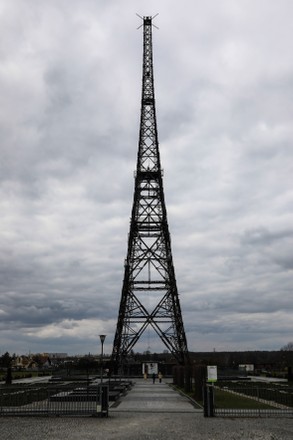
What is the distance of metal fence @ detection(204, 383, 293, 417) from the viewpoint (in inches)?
791

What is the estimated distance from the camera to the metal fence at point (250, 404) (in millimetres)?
20094

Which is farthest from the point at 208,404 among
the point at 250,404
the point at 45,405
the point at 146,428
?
the point at 45,405

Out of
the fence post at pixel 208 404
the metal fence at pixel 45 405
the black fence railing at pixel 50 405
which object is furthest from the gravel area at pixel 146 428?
the metal fence at pixel 45 405

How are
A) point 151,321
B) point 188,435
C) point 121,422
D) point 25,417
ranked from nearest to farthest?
point 188,435 → point 121,422 → point 25,417 → point 151,321

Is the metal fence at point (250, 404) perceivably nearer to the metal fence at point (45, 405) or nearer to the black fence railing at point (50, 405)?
the black fence railing at point (50, 405)

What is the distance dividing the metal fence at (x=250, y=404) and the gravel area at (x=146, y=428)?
89cm

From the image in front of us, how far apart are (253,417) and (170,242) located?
33.4 meters

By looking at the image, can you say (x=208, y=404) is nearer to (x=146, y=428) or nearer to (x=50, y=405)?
(x=146, y=428)

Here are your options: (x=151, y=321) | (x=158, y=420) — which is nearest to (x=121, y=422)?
(x=158, y=420)

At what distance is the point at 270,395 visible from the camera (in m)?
28.9

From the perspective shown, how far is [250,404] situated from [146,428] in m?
10.3

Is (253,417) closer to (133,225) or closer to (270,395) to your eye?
(270,395)

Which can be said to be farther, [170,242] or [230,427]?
[170,242]

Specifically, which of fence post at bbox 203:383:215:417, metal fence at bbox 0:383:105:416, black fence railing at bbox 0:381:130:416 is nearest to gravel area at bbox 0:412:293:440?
fence post at bbox 203:383:215:417
